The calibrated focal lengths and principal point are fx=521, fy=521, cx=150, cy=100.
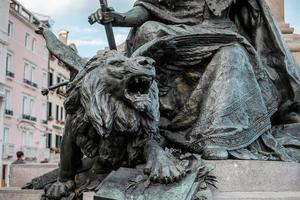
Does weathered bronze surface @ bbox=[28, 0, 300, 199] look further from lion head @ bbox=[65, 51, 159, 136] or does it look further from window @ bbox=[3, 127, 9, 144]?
window @ bbox=[3, 127, 9, 144]

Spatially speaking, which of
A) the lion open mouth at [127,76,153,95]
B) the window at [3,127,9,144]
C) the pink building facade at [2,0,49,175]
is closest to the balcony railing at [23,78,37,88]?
the pink building facade at [2,0,49,175]

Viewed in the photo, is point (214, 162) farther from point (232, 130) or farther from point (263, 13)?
point (263, 13)

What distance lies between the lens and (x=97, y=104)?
2.73 metres

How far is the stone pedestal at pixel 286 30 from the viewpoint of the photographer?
22.2ft

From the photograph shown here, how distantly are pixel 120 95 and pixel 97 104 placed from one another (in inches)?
5.1

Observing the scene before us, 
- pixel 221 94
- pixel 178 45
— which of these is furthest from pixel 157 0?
pixel 221 94

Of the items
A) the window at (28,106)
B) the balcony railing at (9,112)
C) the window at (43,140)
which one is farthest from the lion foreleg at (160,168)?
the window at (43,140)

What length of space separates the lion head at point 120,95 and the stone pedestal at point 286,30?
4367 millimetres

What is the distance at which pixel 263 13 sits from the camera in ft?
13.1

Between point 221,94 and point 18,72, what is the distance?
3642 cm

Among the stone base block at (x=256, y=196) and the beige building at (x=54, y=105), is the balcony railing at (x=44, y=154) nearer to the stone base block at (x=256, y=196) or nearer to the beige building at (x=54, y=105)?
the beige building at (x=54, y=105)

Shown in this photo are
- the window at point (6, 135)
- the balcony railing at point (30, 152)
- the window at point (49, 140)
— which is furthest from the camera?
the window at point (49, 140)

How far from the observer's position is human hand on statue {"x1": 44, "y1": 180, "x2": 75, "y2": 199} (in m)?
3.10

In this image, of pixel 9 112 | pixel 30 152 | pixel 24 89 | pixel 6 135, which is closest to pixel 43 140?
pixel 30 152
